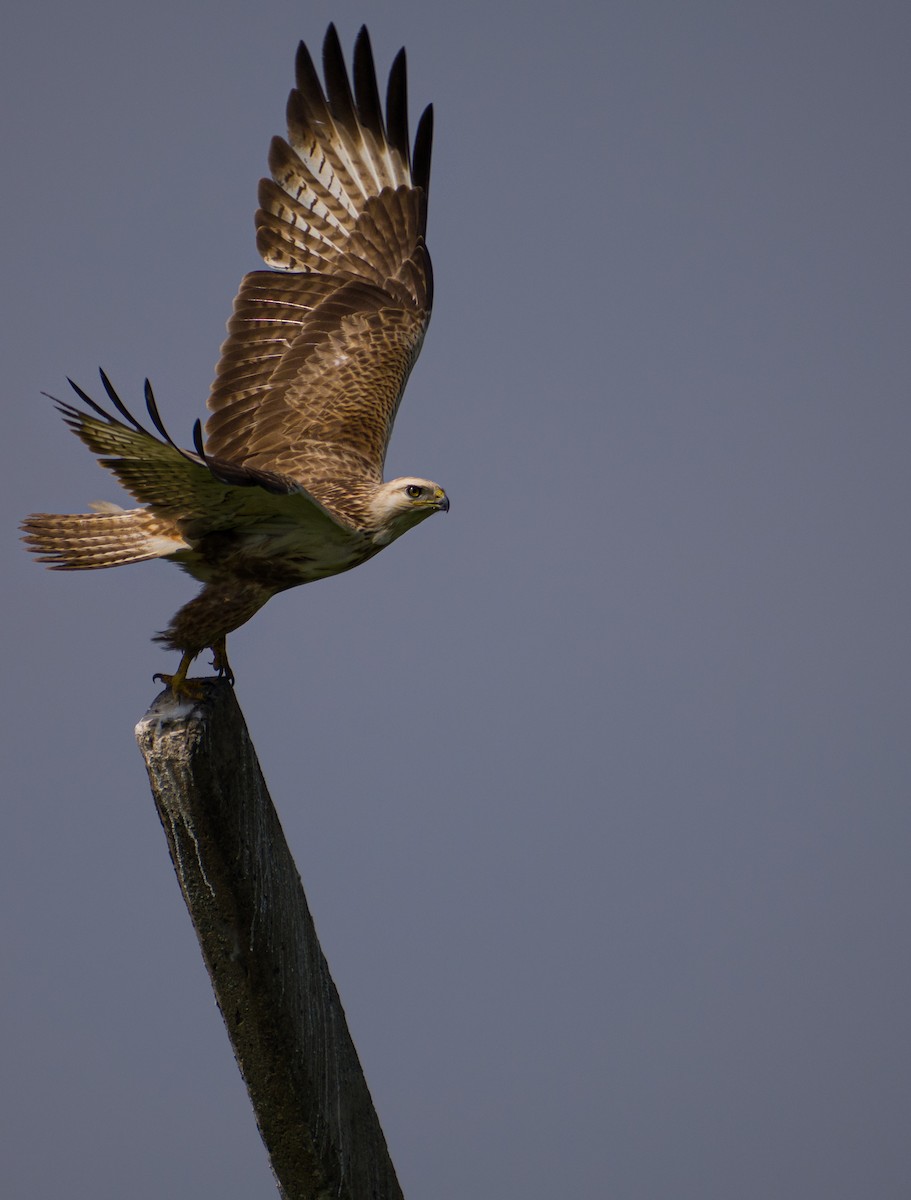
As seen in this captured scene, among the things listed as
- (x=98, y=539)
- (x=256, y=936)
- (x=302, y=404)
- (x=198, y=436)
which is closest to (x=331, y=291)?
(x=302, y=404)

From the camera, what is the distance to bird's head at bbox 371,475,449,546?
16.0 ft

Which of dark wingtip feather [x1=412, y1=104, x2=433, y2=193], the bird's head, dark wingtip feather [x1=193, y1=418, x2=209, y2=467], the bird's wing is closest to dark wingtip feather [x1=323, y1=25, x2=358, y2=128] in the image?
dark wingtip feather [x1=412, y1=104, x2=433, y2=193]

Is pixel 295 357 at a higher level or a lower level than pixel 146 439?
higher

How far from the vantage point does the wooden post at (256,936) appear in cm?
328

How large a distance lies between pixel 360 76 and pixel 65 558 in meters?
3.14

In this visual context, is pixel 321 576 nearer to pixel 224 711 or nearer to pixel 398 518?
pixel 398 518

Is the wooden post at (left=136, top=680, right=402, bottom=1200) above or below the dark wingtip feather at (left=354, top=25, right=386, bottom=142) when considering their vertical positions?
below

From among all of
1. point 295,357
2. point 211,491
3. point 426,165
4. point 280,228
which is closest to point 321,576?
point 211,491

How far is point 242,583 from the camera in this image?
179 inches

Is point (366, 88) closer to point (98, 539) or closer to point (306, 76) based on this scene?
point (306, 76)

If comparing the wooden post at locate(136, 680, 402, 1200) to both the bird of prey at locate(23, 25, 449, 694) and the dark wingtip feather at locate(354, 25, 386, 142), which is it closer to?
the bird of prey at locate(23, 25, 449, 694)

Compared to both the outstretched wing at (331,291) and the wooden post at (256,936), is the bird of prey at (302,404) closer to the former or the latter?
the outstretched wing at (331,291)

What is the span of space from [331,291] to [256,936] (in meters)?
3.62

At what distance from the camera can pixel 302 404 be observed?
18.6 feet
